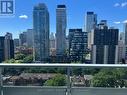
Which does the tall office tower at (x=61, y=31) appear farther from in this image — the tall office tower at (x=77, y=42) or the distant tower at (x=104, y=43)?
the distant tower at (x=104, y=43)

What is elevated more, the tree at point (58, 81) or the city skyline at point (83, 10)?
the city skyline at point (83, 10)

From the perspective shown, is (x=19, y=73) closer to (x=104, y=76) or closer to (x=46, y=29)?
(x=104, y=76)

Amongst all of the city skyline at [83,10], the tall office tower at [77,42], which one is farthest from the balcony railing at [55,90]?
the city skyline at [83,10]

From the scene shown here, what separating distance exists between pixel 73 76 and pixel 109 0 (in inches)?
2115

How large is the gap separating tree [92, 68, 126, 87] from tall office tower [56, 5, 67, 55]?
23793 mm

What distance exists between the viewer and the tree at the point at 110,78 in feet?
10.2

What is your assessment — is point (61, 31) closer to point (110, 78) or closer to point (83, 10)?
point (83, 10)

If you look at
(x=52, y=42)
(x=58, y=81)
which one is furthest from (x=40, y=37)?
(x=58, y=81)

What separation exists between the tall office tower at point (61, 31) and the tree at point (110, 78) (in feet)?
78.1

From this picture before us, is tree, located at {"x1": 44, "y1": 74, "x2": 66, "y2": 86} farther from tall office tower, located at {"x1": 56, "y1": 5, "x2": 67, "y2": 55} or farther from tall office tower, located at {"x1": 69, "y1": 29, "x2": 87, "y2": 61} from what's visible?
tall office tower, located at {"x1": 69, "y1": 29, "x2": 87, "y2": 61}

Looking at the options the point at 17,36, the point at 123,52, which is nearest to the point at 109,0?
the point at 123,52

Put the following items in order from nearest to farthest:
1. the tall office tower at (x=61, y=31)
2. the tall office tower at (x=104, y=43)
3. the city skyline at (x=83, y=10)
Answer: the tall office tower at (x=61, y=31) < the tall office tower at (x=104, y=43) < the city skyline at (x=83, y=10)

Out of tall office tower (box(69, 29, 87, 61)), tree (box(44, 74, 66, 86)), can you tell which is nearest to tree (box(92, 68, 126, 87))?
tree (box(44, 74, 66, 86))

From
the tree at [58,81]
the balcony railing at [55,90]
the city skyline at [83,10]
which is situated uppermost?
the city skyline at [83,10]
